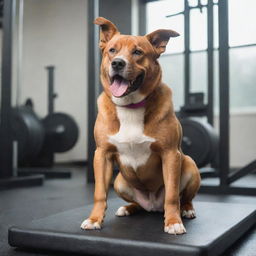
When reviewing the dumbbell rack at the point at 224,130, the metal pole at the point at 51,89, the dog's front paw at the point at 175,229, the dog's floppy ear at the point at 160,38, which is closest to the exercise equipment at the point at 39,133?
the metal pole at the point at 51,89

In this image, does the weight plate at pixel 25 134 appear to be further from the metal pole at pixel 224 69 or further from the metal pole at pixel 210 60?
the metal pole at pixel 224 69

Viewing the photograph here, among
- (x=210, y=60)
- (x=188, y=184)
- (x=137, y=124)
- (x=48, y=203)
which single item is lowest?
(x=48, y=203)

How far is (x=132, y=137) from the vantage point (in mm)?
1262

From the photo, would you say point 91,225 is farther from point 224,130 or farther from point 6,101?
point 6,101

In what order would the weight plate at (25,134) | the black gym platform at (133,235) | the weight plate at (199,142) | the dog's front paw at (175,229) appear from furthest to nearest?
the weight plate at (25,134) < the weight plate at (199,142) < the dog's front paw at (175,229) < the black gym platform at (133,235)

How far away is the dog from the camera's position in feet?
4.04

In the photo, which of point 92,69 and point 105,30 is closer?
point 105,30

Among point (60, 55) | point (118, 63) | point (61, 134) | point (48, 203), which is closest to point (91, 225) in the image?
point (118, 63)

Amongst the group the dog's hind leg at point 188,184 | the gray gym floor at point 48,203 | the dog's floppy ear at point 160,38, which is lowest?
the gray gym floor at point 48,203

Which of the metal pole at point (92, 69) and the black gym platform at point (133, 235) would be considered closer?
the black gym platform at point (133, 235)

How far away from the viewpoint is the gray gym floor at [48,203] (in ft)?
4.37

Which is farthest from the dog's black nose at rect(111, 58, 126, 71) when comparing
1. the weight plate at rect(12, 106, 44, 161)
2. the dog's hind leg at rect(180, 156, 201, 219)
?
the weight plate at rect(12, 106, 44, 161)

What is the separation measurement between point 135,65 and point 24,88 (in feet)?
16.4

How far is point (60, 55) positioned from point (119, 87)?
15.3ft
